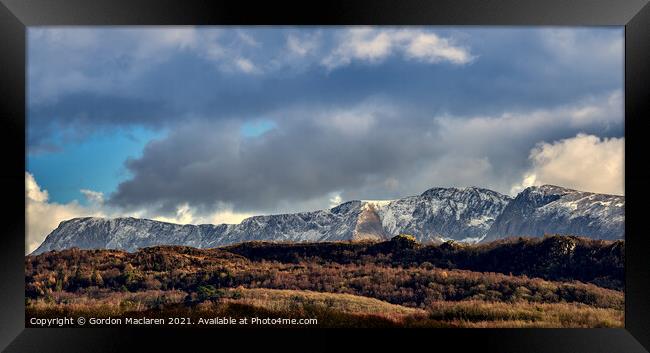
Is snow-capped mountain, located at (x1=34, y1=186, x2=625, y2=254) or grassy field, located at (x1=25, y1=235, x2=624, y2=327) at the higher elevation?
snow-capped mountain, located at (x1=34, y1=186, x2=625, y2=254)

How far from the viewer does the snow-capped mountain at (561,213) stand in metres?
24.9

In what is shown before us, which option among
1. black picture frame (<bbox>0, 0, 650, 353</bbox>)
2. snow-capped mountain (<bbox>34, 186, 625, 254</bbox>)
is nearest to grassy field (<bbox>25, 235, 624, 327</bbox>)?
snow-capped mountain (<bbox>34, 186, 625, 254</bbox>)

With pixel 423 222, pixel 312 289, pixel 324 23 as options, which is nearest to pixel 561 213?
pixel 423 222

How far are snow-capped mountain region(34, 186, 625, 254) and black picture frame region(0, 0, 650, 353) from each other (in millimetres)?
10702

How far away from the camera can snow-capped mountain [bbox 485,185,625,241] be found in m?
24.9

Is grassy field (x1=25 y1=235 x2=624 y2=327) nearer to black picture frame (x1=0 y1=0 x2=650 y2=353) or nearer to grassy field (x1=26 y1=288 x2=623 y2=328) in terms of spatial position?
grassy field (x1=26 y1=288 x2=623 y2=328)

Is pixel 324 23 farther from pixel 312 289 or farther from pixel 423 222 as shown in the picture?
pixel 423 222

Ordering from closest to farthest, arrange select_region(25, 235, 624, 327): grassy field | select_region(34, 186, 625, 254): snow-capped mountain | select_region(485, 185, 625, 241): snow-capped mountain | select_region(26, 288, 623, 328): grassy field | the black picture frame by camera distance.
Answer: the black picture frame → select_region(26, 288, 623, 328): grassy field → select_region(25, 235, 624, 327): grassy field → select_region(34, 186, 625, 254): snow-capped mountain → select_region(485, 185, 625, 241): snow-capped mountain

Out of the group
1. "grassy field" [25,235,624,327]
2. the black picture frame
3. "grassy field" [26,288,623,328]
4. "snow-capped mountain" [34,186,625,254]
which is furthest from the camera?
"snow-capped mountain" [34,186,625,254]

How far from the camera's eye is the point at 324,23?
9352mm

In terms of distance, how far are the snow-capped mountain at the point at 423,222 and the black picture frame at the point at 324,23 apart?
10.7m

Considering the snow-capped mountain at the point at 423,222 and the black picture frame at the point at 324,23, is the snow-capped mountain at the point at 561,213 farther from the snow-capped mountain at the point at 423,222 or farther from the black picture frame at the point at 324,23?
the black picture frame at the point at 324,23

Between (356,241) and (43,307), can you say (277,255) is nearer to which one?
(356,241)

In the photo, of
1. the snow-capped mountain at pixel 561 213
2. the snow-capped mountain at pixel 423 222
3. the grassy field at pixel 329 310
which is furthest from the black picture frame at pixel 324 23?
the snow-capped mountain at pixel 561 213
